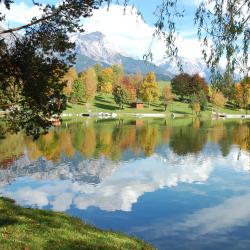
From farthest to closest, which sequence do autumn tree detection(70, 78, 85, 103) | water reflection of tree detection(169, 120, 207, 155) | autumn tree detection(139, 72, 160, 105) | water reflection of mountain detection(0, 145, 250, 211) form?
autumn tree detection(139, 72, 160, 105) < autumn tree detection(70, 78, 85, 103) < water reflection of tree detection(169, 120, 207, 155) < water reflection of mountain detection(0, 145, 250, 211)

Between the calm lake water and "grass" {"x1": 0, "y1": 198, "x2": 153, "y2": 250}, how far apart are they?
6.37 metres

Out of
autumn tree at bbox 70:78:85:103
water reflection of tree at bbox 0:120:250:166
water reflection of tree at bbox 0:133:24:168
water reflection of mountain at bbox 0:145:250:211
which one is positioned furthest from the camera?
autumn tree at bbox 70:78:85:103

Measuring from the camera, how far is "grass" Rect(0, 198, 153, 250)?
1914 cm

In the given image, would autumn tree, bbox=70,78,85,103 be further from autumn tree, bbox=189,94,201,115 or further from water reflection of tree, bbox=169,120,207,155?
water reflection of tree, bbox=169,120,207,155

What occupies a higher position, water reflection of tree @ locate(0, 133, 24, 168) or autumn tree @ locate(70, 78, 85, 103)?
autumn tree @ locate(70, 78, 85, 103)

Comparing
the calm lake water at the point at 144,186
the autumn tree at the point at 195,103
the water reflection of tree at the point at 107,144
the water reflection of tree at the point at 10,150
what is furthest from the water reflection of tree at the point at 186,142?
the autumn tree at the point at 195,103

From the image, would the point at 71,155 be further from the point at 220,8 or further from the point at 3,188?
the point at 220,8

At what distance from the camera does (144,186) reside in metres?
46.2

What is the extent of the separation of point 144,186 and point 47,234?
2631 centimetres

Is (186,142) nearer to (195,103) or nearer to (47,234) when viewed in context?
(47,234)

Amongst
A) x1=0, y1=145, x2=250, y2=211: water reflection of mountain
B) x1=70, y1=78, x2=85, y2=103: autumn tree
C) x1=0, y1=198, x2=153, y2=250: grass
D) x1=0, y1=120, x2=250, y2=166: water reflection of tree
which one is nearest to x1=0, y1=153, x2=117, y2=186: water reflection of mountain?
x1=0, y1=145, x2=250, y2=211: water reflection of mountain

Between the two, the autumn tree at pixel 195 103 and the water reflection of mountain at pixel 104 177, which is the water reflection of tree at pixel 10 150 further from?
the autumn tree at pixel 195 103

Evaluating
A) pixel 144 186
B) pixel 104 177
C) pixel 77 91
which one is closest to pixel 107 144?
pixel 104 177

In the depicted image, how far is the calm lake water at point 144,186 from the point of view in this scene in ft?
103
